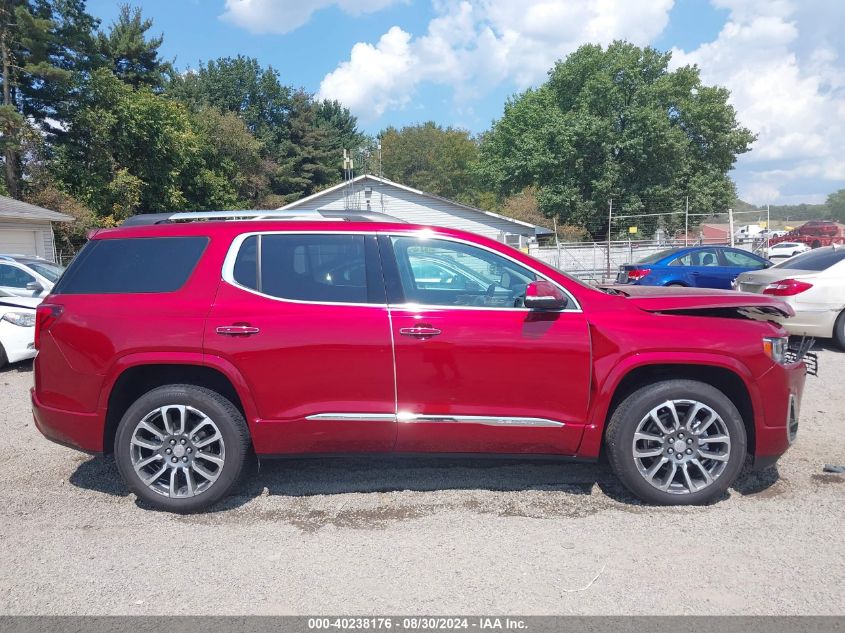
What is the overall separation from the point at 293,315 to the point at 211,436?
3.15 ft

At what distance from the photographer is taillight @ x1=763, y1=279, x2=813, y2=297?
8.77m

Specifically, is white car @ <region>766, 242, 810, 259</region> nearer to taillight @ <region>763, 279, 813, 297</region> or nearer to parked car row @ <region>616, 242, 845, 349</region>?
parked car row @ <region>616, 242, 845, 349</region>

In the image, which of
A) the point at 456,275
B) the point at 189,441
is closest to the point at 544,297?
the point at 456,275

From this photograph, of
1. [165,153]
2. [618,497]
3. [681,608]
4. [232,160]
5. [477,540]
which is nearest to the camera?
[681,608]

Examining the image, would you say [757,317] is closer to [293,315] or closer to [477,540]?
[477,540]

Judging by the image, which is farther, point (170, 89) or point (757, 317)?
point (170, 89)

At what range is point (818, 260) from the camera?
9.16 meters

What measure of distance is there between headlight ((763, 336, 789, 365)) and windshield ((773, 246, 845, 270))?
5673 mm

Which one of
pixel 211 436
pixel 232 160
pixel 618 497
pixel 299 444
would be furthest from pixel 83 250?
pixel 232 160

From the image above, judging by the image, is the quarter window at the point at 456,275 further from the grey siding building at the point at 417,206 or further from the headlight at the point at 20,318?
the grey siding building at the point at 417,206

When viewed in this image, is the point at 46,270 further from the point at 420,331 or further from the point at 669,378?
the point at 669,378

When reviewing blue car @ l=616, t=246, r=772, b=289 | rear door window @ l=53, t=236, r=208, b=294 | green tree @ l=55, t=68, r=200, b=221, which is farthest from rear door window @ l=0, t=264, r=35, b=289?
green tree @ l=55, t=68, r=200, b=221

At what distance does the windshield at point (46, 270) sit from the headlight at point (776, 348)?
1016 cm

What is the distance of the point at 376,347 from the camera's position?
4.07 m
